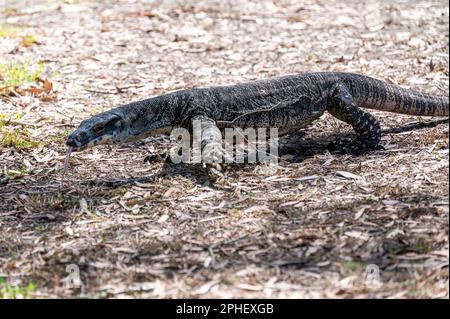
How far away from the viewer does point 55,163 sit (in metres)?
7.66

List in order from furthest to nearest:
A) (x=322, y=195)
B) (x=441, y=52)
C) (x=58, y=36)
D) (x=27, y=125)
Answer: (x=58, y=36)
(x=441, y=52)
(x=27, y=125)
(x=322, y=195)

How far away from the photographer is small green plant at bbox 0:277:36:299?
5.05m

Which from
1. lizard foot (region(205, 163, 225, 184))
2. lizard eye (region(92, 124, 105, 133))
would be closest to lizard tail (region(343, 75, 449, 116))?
lizard foot (region(205, 163, 225, 184))

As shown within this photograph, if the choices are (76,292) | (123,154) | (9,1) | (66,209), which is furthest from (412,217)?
(9,1)

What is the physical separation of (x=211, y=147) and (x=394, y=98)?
2466 mm

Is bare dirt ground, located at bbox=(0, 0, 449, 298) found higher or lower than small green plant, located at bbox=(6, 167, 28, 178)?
higher

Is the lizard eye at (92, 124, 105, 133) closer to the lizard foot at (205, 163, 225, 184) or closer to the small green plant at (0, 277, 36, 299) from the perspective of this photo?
the lizard foot at (205, 163, 225, 184)

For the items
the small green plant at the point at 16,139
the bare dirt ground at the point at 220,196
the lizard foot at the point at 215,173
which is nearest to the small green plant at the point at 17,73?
the bare dirt ground at the point at 220,196

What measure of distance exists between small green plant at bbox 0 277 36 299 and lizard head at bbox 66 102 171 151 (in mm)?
2105

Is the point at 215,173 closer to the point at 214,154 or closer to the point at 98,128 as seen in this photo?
the point at 214,154

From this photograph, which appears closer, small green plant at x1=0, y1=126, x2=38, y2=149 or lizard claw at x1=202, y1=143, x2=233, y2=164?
lizard claw at x1=202, y1=143, x2=233, y2=164

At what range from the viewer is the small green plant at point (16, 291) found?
199 inches
